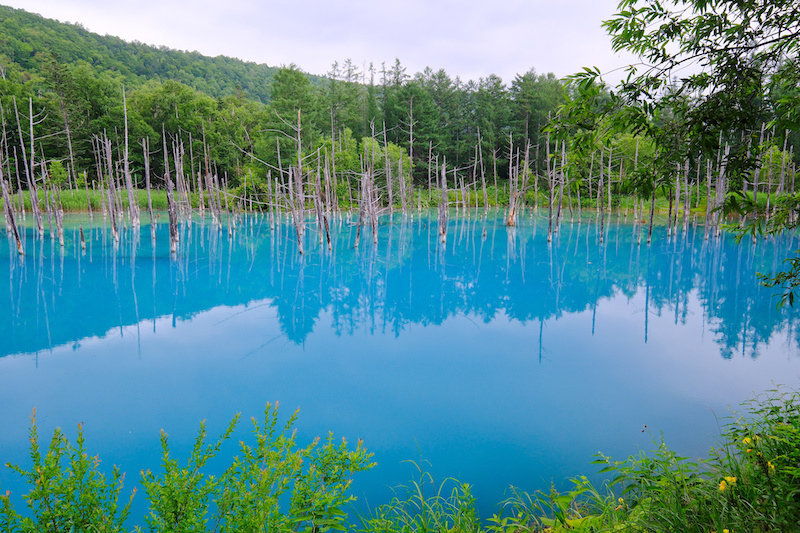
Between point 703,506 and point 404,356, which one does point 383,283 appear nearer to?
point 404,356

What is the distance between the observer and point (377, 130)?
132ft

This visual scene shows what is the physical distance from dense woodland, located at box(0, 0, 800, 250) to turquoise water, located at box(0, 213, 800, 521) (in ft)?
8.29

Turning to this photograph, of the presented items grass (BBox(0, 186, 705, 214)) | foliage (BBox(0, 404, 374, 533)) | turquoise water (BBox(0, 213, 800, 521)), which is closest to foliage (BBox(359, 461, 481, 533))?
turquoise water (BBox(0, 213, 800, 521))

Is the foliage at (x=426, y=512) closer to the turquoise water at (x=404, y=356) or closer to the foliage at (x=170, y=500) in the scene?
the turquoise water at (x=404, y=356)

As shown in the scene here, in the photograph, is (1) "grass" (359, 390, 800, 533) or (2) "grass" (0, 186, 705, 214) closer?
(1) "grass" (359, 390, 800, 533)

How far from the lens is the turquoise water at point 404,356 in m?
4.58

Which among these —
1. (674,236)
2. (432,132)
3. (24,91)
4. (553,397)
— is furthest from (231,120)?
(553,397)

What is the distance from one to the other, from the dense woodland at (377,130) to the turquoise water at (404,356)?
2.53 metres

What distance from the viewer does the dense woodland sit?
9.13 ft

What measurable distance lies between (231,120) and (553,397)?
36.5m

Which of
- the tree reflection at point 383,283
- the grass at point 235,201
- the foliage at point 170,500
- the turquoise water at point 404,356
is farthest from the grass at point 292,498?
the grass at point 235,201

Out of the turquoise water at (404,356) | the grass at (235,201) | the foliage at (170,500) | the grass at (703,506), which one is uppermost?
the grass at (235,201)

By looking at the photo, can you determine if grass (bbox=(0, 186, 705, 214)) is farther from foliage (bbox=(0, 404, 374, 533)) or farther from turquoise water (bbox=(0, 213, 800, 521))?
foliage (bbox=(0, 404, 374, 533))

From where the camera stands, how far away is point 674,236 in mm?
19875
